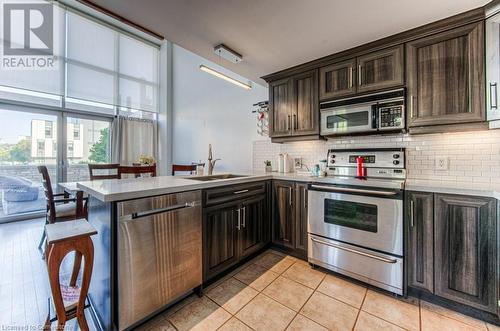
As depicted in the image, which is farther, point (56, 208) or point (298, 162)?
point (298, 162)

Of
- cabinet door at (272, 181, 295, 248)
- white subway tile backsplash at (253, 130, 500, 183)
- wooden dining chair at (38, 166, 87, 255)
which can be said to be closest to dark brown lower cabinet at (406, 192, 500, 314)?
white subway tile backsplash at (253, 130, 500, 183)

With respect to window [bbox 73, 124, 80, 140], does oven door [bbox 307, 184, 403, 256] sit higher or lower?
lower

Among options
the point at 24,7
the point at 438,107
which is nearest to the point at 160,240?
the point at 438,107

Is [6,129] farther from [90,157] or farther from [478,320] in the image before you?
[478,320]

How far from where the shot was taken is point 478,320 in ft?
5.19

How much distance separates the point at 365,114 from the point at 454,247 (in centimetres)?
138

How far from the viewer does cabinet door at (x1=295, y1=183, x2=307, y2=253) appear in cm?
243

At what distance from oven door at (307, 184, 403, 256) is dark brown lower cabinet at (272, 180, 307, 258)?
0.39 ft

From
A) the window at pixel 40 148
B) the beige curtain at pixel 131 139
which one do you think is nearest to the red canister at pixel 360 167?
the beige curtain at pixel 131 139

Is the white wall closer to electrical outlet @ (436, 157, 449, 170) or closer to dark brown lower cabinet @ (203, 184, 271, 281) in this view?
dark brown lower cabinet @ (203, 184, 271, 281)

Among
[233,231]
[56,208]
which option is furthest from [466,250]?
[56,208]

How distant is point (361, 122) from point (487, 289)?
5.39ft

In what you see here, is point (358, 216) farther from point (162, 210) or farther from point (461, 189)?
point (162, 210)

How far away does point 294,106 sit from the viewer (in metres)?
2.89
